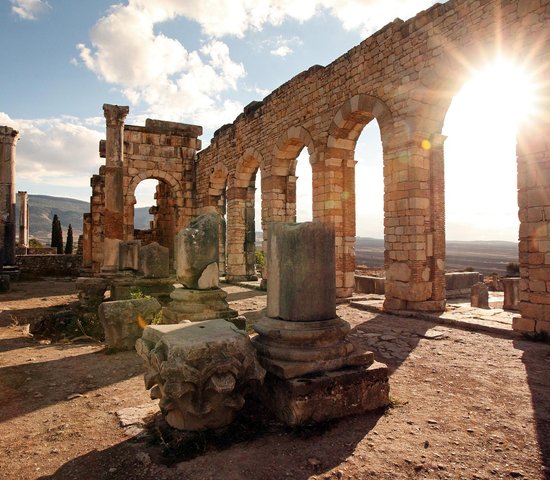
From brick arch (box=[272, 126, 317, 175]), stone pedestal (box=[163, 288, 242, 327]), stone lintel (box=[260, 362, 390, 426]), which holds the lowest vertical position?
stone lintel (box=[260, 362, 390, 426])

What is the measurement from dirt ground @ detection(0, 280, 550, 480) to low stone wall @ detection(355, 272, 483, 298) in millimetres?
7690

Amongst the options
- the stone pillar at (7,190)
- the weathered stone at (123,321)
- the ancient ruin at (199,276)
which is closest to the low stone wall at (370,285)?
the ancient ruin at (199,276)

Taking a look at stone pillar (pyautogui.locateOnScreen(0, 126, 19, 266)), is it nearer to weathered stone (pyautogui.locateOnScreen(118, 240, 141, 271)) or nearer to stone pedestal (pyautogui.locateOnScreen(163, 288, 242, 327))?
weathered stone (pyautogui.locateOnScreen(118, 240, 141, 271))

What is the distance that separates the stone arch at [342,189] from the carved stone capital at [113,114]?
6.30 m

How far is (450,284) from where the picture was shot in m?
13.6

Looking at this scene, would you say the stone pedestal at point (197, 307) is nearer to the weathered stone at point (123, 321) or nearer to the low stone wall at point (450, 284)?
the weathered stone at point (123, 321)

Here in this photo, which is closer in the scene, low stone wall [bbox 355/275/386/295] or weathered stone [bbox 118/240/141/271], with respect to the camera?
weathered stone [bbox 118/240/141/271]

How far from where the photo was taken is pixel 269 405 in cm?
322

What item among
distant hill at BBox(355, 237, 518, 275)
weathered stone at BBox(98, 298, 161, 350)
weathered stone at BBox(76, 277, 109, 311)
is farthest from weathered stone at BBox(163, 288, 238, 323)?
distant hill at BBox(355, 237, 518, 275)

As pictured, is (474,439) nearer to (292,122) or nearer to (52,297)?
(292,122)

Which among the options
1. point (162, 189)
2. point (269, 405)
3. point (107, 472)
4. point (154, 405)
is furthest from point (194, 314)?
point (162, 189)

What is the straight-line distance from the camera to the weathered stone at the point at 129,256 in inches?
382

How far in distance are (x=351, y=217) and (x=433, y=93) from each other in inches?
137

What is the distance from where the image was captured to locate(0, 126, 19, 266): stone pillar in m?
15.6
